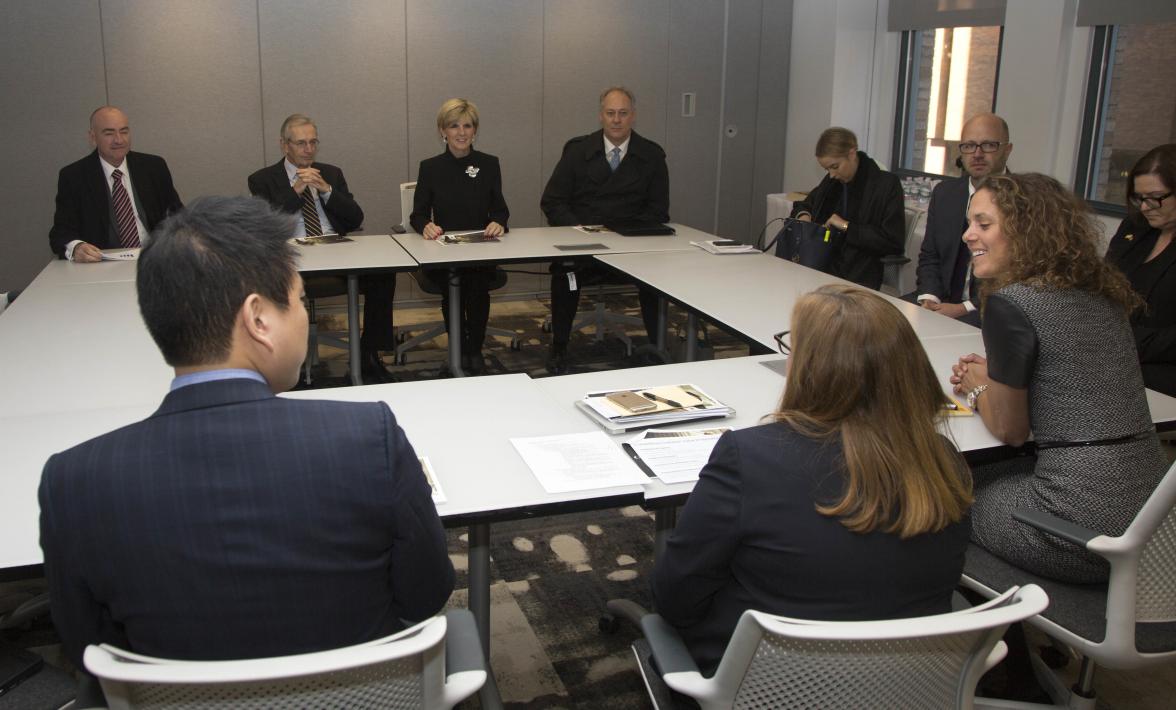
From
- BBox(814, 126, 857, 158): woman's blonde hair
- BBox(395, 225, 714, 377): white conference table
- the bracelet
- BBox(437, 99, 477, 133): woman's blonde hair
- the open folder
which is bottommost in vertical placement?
the open folder

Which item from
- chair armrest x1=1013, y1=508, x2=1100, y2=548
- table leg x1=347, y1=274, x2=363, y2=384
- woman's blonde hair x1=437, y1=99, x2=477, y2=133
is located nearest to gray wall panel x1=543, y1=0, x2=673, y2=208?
woman's blonde hair x1=437, y1=99, x2=477, y2=133

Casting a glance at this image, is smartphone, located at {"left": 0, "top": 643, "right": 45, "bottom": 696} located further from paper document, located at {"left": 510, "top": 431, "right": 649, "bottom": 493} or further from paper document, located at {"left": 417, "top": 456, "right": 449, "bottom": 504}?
paper document, located at {"left": 510, "top": 431, "right": 649, "bottom": 493}

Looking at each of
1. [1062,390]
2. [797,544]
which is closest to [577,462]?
[797,544]

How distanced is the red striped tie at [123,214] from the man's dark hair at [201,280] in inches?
162

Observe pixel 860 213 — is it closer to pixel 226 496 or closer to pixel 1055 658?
pixel 1055 658

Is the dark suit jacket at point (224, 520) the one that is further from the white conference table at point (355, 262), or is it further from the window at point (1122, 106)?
the window at point (1122, 106)

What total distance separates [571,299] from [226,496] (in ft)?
14.4

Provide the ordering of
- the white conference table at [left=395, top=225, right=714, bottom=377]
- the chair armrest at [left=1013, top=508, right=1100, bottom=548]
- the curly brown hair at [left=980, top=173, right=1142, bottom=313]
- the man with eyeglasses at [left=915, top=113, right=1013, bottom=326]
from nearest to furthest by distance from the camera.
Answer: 1. the chair armrest at [left=1013, top=508, right=1100, bottom=548]
2. the curly brown hair at [left=980, top=173, right=1142, bottom=313]
3. the man with eyeglasses at [left=915, top=113, right=1013, bottom=326]
4. the white conference table at [left=395, top=225, right=714, bottom=377]

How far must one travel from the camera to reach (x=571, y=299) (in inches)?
223

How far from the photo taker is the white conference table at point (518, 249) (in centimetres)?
492

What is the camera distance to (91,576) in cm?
136

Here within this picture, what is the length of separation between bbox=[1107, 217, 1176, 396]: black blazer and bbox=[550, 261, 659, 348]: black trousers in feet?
8.00

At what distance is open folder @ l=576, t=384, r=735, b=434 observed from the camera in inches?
98.5

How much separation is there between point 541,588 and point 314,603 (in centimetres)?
188
